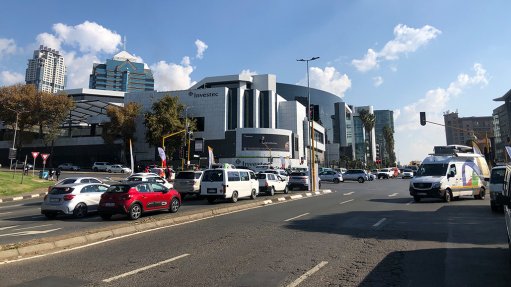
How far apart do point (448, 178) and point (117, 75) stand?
18119cm

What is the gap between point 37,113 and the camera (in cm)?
7019

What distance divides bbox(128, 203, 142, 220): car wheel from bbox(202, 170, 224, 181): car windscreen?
6251 mm

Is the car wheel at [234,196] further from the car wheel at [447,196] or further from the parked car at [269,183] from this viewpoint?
the car wheel at [447,196]

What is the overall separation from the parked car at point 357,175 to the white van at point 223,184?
1316 inches

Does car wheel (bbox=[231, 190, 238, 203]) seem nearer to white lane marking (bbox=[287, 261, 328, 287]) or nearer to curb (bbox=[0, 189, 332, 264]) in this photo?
curb (bbox=[0, 189, 332, 264])

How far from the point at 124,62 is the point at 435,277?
192 meters

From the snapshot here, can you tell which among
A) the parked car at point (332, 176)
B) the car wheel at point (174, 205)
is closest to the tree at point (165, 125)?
the parked car at point (332, 176)

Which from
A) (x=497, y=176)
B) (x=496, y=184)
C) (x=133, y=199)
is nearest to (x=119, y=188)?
(x=133, y=199)

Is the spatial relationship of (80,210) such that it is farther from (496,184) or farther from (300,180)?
(300,180)

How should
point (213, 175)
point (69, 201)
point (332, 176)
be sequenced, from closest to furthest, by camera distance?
point (69, 201), point (213, 175), point (332, 176)

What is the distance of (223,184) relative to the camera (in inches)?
808

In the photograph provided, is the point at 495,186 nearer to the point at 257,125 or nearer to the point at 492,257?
the point at 492,257

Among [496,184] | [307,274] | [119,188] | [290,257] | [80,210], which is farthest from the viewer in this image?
[80,210]

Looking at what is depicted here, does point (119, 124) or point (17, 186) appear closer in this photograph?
point (17, 186)
